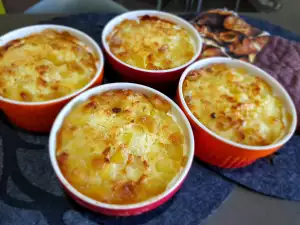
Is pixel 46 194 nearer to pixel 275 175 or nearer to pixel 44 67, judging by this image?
pixel 44 67

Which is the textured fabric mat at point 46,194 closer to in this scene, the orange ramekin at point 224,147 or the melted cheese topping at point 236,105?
the orange ramekin at point 224,147

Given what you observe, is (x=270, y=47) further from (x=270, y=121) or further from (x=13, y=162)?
(x=13, y=162)

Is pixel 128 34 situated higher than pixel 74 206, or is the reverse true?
pixel 128 34

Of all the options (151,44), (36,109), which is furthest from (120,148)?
(151,44)

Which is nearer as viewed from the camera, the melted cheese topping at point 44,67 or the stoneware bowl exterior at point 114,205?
the stoneware bowl exterior at point 114,205

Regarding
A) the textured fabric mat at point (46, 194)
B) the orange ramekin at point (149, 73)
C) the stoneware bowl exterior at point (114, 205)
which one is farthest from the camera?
the orange ramekin at point (149, 73)

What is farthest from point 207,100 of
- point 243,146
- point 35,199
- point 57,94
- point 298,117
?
point 35,199

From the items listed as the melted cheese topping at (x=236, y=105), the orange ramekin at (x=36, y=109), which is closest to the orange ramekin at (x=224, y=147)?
the melted cheese topping at (x=236, y=105)
